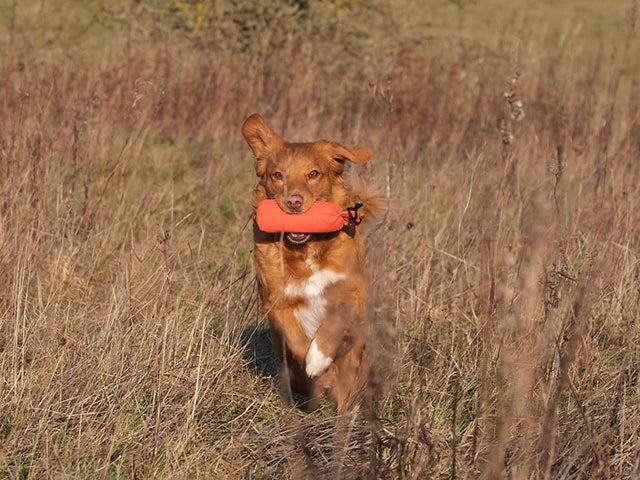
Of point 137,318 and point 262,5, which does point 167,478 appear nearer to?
point 137,318

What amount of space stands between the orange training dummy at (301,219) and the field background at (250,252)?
39 cm

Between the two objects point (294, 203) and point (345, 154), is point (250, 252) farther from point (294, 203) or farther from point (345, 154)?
point (294, 203)

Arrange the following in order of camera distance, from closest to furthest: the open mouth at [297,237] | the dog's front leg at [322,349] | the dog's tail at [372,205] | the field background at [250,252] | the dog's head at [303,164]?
the field background at [250,252]
the dog's front leg at [322,349]
the open mouth at [297,237]
the dog's head at [303,164]
the dog's tail at [372,205]

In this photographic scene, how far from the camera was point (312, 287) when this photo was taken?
3.47 meters

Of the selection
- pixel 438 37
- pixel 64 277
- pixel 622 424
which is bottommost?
pixel 64 277

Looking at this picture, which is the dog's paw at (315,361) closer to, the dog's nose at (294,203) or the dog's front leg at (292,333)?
the dog's front leg at (292,333)

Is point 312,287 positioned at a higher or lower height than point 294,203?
lower

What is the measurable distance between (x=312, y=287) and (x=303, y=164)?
0.57 m

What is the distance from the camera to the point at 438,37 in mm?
7984

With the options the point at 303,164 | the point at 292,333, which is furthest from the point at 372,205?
the point at 292,333

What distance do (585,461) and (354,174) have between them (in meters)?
3.02

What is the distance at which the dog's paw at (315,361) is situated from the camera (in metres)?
3.31

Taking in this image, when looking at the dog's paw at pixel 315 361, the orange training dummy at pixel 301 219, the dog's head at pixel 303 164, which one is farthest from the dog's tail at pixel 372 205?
the dog's paw at pixel 315 361

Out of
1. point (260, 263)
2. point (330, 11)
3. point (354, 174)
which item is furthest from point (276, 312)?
point (330, 11)
